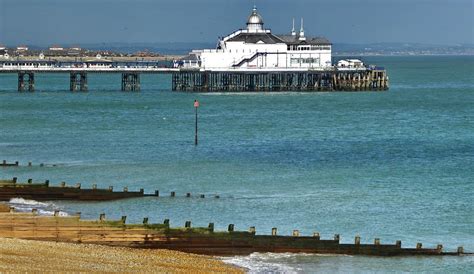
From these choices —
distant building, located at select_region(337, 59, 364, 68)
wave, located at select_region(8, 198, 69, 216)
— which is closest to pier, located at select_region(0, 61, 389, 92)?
distant building, located at select_region(337, 59, 364, 68)

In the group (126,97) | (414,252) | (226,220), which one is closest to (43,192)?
(226,220)

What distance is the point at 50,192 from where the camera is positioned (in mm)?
38031

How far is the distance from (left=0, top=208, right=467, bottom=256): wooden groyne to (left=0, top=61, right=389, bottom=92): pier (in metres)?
79.3

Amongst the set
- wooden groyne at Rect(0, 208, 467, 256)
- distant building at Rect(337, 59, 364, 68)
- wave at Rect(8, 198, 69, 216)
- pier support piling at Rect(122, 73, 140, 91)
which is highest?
distant building at Rect(337, 59, 364, 68)

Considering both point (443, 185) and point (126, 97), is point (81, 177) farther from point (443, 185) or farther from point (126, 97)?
point (126, 97)

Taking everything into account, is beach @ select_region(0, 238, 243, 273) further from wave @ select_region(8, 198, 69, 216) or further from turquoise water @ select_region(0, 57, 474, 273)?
wave @ select_region(8, 198, 69, 216)

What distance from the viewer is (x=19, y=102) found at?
97.6m

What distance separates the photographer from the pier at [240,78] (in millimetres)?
109375

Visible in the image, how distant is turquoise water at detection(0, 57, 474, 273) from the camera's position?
34625 millimetres

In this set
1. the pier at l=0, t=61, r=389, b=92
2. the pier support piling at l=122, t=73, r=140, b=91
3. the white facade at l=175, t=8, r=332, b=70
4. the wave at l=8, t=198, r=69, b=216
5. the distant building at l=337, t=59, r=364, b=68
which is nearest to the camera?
the wave at l=8, t=198, r=69, b=216

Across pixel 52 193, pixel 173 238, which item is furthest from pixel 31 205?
pixel 173 238

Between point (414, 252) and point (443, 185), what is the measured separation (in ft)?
47.8

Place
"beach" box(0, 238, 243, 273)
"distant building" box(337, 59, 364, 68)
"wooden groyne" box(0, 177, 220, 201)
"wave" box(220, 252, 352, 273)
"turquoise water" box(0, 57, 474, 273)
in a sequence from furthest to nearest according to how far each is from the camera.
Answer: "distant building" box(337, 59, 364, 68) < "wooden groyne" box(0, 177, 220, 201) < "turquoise water" box(0, 57, 474, 273) < "wave" box(220, 252, 352, 273) < "beach" box(0, 238, 243, 273)

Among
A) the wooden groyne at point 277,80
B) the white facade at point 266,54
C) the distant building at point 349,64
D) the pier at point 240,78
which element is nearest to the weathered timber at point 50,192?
the pier at point 240,78
